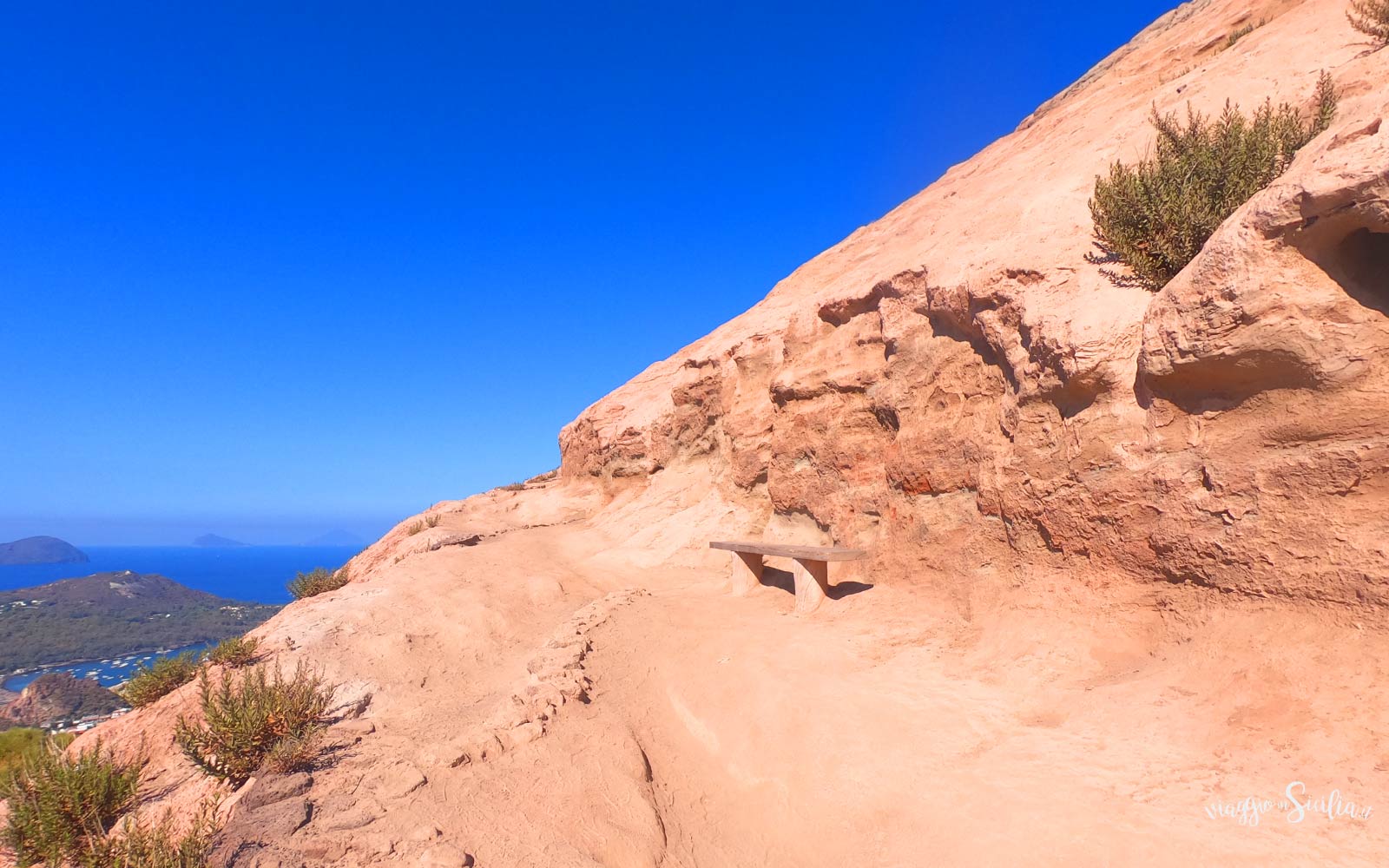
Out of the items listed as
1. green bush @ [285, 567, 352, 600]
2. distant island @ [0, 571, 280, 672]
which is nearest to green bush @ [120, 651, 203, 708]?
green bush @ [285, 567, 352, 600]

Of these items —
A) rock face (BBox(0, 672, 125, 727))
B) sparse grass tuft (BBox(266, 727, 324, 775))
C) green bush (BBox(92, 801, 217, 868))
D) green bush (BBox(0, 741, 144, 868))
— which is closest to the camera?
green bush (BBox(92, 801, 217, 868))

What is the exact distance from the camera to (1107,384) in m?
5.92

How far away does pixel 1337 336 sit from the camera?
4.42 meters

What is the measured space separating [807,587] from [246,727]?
19.1ft

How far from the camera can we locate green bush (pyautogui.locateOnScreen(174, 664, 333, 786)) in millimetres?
4758

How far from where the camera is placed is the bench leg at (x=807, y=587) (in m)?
8.08

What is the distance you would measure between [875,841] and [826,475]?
6279 millimetres

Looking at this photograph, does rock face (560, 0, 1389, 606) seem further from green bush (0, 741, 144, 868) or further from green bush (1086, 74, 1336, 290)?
green bush (0, 741, 144, 868)

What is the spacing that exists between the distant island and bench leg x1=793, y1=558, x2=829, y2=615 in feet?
133

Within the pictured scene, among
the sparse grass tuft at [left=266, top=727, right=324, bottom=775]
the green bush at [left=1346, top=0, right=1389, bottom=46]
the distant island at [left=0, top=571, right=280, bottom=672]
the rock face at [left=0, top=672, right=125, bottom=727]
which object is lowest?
the distant island at [left=0, top=571, right=280, bottom=672]

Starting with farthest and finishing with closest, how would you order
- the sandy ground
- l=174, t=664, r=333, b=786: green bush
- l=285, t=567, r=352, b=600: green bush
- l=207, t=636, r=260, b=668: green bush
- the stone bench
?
l=285, t=567, r=352, b=600: green bush < the stone bench < l=207, t=636, r=260, b=668: green bush < l=174, t=664, r=333, b=786: green bush < the sandy ground

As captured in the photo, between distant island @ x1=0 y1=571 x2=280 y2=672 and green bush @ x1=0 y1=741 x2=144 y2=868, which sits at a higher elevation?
green bush @ x1=0 y1=741 x2=144 y2=868

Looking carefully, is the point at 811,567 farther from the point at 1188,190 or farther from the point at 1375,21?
the point at 1375,21

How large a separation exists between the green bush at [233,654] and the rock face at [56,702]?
12837 millimetres
